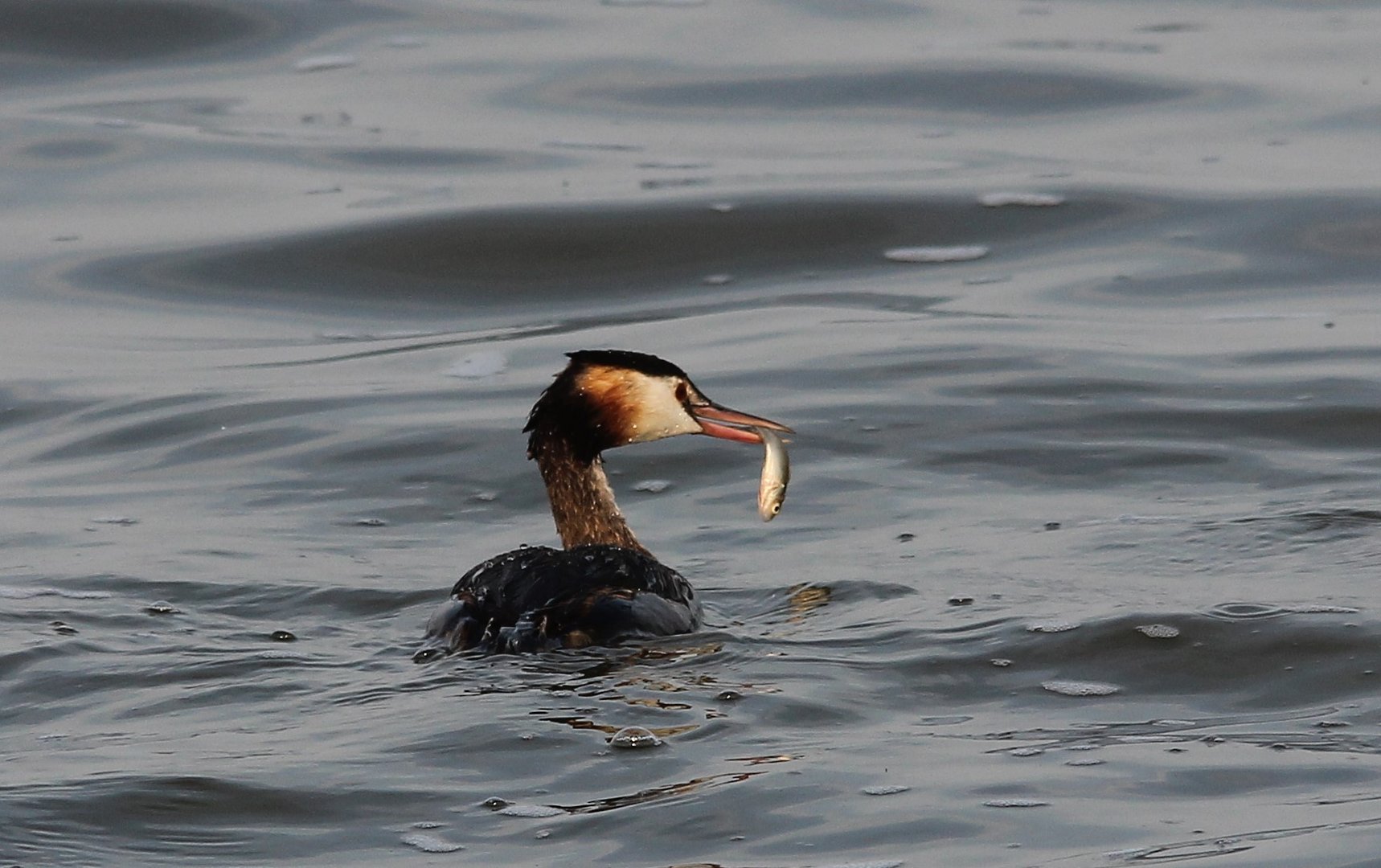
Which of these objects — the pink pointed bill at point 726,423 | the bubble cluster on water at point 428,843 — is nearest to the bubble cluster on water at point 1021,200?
the pink pointed bill at point 726,423

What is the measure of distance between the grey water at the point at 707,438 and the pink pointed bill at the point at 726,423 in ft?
1.76

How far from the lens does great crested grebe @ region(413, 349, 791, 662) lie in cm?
663

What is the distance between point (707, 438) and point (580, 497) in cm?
234

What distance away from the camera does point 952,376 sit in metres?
10.4

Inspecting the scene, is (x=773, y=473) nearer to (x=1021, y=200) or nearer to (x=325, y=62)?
(x=1021, y=200)

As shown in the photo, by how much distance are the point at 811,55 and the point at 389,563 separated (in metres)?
9.49

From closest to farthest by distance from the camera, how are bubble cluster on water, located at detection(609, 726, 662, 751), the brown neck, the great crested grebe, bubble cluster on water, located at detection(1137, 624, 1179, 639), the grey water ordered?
the grey water, bubble cluster on water, located at detection(609, 726, 662, 751), the great crested grebe, bubble cluster on water, located at detection(1137, 624, 1179, 639), the brown neck

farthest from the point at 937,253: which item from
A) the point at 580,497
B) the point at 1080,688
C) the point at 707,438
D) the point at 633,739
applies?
the point at 633,739

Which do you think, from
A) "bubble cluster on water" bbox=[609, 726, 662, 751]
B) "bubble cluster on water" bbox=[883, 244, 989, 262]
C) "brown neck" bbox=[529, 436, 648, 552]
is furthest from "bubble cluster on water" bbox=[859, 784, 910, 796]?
"bubble cluster on water" bbox=[883, 244, 989, 262]

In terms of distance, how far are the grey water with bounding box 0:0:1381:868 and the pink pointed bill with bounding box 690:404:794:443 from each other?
54cm

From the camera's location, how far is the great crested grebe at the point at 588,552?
663cm

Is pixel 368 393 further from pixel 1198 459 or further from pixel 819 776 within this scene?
pixel 819 776

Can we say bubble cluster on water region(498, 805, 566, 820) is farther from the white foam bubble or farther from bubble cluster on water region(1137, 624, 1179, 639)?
the white foam bubble

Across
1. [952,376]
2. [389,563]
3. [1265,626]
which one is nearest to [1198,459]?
[952,376]
